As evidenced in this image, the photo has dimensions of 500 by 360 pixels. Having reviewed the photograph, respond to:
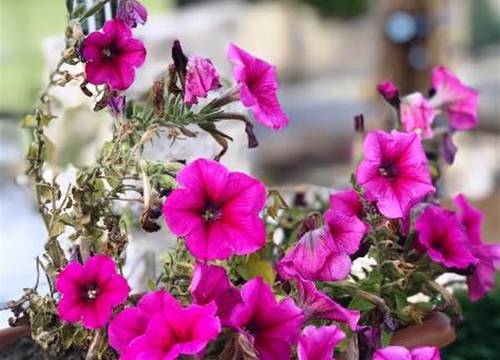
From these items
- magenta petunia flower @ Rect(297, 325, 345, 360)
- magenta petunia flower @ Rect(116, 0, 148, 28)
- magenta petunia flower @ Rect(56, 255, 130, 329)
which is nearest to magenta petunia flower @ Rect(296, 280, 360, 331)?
magenta petunia flower @ Rect(297, 325, 345, 360)

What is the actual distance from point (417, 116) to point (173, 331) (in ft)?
1.17

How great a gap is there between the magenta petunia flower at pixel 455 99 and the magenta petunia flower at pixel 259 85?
0.23 meters

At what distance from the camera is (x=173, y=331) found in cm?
58

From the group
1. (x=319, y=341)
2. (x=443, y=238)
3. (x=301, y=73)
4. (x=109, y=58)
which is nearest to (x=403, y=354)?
(x=319, y=341)

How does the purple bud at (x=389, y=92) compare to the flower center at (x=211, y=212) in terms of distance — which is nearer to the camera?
the flower center at (x=211, y=212)

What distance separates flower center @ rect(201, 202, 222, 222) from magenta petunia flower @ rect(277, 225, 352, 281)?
0.22 ft

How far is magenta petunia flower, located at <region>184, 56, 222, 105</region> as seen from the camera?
66 cm

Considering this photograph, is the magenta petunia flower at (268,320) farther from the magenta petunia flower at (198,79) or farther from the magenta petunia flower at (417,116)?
the magenta petunia flower at (417,116)

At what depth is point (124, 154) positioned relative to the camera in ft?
2.23

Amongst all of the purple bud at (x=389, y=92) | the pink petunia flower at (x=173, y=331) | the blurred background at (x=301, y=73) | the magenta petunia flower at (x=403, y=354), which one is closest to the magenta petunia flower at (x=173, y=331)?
the pink petunia flower at (x=173, y=331)

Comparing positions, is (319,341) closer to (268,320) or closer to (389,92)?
(268,320)

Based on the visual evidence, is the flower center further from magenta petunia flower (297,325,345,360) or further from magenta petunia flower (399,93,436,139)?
magenta petunia flower (399,93,436,139)

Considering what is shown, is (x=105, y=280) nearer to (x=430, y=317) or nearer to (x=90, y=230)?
(x=90, y=230)

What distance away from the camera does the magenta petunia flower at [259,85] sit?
0.69m
